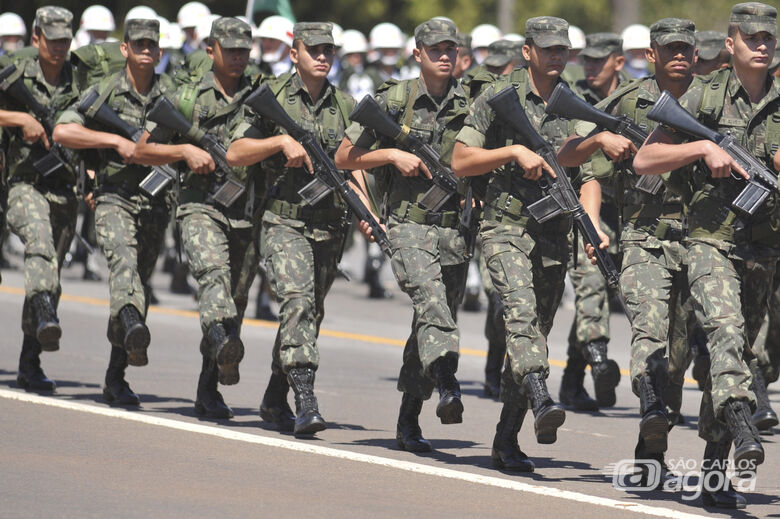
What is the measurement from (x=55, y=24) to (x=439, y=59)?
119 inches

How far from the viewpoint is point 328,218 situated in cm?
939

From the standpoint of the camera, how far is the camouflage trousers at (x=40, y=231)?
10.3 meters

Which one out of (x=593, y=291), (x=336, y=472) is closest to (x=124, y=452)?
(x=336, y=472)

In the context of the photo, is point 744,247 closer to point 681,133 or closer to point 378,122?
point 681,133

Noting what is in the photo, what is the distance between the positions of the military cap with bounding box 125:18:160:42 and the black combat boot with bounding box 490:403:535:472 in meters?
3.49

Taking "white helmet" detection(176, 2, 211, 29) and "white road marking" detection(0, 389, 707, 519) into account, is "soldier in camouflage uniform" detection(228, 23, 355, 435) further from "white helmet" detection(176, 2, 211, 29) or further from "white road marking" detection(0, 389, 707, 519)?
"white helmet" detection(176, 2, 211, 29)

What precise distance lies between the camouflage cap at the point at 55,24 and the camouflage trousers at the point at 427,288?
3043 mm

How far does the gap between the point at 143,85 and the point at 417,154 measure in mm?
2289

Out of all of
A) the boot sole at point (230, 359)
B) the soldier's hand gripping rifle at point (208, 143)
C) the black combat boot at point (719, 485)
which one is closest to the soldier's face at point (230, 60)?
the soldier's hand gripping rifle at point (208, 143)

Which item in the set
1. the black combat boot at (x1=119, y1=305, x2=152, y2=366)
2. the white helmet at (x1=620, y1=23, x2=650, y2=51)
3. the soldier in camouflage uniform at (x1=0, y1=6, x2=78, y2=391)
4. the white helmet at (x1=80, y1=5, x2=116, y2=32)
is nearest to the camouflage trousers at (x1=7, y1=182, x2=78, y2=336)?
the soldier in camouflage uniform at (x1=0, y1=6, x2=78, y2=391)

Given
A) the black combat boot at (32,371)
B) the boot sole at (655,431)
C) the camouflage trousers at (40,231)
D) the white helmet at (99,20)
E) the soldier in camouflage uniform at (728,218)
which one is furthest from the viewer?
the white helmet at (99,20)

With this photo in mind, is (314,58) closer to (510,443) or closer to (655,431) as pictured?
(510,443)

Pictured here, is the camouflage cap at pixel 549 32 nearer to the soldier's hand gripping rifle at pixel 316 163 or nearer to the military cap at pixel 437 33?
the military cap at pixel 437 33

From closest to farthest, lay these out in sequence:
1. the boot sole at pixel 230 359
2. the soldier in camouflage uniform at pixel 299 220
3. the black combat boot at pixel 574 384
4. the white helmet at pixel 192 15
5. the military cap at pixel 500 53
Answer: the soldier in camouflage uniform at pixel 299 220 → the boot sole at pixel 230 359 → the black combat boot at pixel 574 384 → the military cap at pixel 500 53 → the white helmet at pixel 192 15
